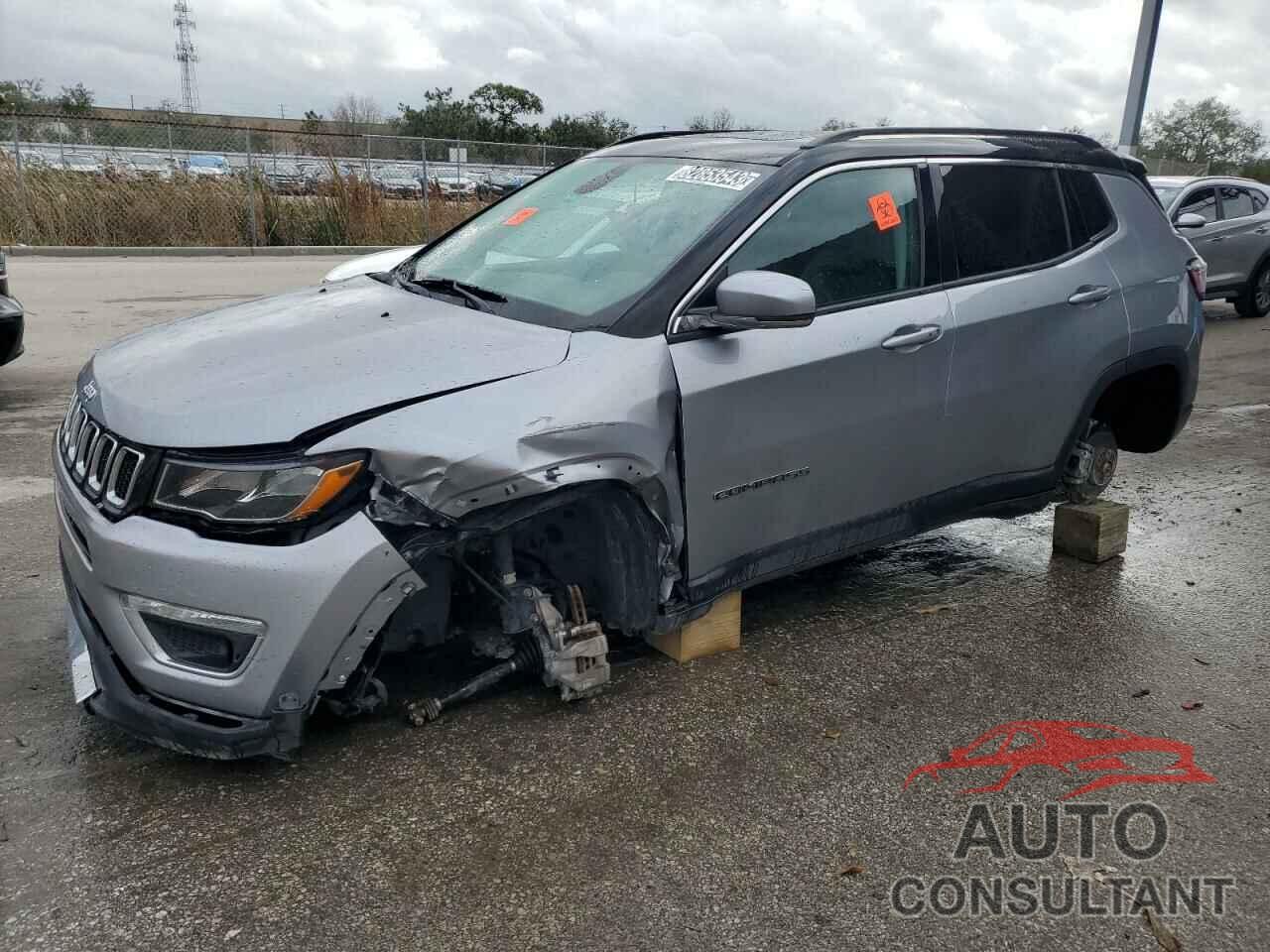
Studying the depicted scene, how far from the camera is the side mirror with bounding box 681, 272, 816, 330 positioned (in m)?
3.19

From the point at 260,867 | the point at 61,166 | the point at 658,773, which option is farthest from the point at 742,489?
the point at 61,166

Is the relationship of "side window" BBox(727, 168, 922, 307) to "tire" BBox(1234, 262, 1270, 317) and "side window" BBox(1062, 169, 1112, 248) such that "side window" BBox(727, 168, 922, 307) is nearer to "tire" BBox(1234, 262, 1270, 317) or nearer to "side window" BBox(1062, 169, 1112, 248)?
"side window" BBox(1062, 169, 1112, 248)

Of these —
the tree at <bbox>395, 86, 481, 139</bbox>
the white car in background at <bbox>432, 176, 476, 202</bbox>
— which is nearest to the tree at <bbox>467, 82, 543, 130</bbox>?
the tree at <bbox>395, 86, 481, 139</bbox>

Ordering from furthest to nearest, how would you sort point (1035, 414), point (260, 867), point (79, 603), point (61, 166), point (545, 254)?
point (61, 166) < point (1035, 414) < point (545, 254) < point (79, 603) < point (260, 867)

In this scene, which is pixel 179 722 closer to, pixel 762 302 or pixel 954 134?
pixel 762 302

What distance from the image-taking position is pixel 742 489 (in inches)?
137

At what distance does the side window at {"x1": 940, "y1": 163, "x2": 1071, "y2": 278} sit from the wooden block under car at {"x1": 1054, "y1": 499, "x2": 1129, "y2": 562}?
120 cm

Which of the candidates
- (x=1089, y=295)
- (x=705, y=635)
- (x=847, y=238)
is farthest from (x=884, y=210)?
(x=705, y=635)

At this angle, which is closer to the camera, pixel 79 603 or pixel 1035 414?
pixel 79 603

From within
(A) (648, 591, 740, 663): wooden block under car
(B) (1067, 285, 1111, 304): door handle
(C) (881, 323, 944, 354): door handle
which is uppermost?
(B) (1067, 285, 1111, 304): door handle

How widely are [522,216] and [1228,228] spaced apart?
1119 centimetres

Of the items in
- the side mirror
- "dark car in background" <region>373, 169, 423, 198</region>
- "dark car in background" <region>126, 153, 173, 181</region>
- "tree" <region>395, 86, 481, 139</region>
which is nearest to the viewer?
the side mirror

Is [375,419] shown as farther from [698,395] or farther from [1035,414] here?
[1035,414]

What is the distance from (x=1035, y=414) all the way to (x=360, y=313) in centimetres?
259
